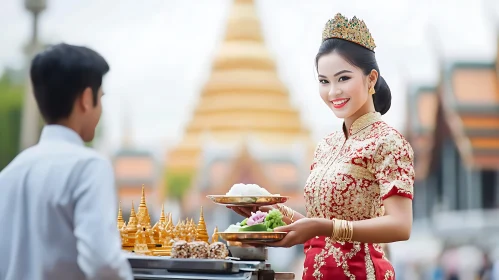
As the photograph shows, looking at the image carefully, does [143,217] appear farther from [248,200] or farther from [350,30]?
[350,30]

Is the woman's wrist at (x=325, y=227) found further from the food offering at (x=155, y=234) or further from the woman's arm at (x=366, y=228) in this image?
the food offering at (x=155, y=234)

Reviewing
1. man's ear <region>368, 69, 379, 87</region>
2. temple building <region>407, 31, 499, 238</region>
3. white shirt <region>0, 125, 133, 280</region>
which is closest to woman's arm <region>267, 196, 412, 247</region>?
man's ear <region>368, 69, 379, 87</region>

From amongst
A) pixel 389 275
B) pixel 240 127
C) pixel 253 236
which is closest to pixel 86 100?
pixel 253 236

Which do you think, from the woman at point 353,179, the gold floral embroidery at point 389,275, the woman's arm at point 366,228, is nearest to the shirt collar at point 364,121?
the woman at point 353,179

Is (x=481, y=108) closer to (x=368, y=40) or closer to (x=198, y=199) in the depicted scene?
(x=198, y=199)

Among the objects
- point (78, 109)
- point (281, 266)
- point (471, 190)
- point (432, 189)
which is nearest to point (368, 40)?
point (78, 109)

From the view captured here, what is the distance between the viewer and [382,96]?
3.08 metres

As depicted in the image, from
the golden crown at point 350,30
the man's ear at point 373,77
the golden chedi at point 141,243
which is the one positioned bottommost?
the golden chedi at point 141,243

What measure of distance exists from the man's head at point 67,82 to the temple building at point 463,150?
1718cm

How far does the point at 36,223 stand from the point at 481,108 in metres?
18.1

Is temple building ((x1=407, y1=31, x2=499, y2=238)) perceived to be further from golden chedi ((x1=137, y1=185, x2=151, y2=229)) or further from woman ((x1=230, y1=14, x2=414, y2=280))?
woman ((x1=230, y1=14, x2=414, y2=280))

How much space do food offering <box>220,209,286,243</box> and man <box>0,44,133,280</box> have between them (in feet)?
2.05

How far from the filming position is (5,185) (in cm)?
219

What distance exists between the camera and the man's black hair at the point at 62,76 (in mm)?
2223
